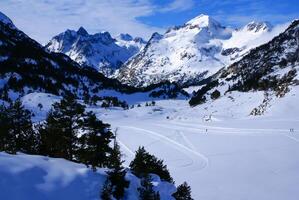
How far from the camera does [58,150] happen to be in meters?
44.0

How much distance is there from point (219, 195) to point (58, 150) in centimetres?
1889

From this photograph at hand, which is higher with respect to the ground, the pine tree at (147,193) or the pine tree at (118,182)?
the pine tree at (118,182)

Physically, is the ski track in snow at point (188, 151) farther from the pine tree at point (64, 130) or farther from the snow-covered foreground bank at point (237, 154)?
the pine tree at point (64, 130)

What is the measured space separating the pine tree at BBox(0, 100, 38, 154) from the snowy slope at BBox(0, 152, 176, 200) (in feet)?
55.9

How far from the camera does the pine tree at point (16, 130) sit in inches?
1767

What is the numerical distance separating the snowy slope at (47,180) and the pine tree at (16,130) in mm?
17031

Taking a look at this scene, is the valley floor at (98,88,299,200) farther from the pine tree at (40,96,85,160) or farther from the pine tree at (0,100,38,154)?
the pine tree at (0,100,38,154)

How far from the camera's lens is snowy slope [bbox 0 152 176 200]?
921 inches

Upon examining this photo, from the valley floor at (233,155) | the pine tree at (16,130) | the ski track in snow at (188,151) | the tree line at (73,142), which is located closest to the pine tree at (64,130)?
the tree line at (73,142)

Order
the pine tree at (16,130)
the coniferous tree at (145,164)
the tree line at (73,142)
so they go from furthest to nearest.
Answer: the pine tree at (16,130)
the tree line at (73,142)
the coniferous tree at (145,164)

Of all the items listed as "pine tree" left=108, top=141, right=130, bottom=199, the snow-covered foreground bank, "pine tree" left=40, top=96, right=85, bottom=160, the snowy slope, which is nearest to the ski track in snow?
the snow-covered foreground bank

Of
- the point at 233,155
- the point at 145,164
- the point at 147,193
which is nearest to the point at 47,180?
the point at 147,193

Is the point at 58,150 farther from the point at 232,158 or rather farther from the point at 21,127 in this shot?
the point at 232,158

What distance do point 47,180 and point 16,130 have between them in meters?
25.1
